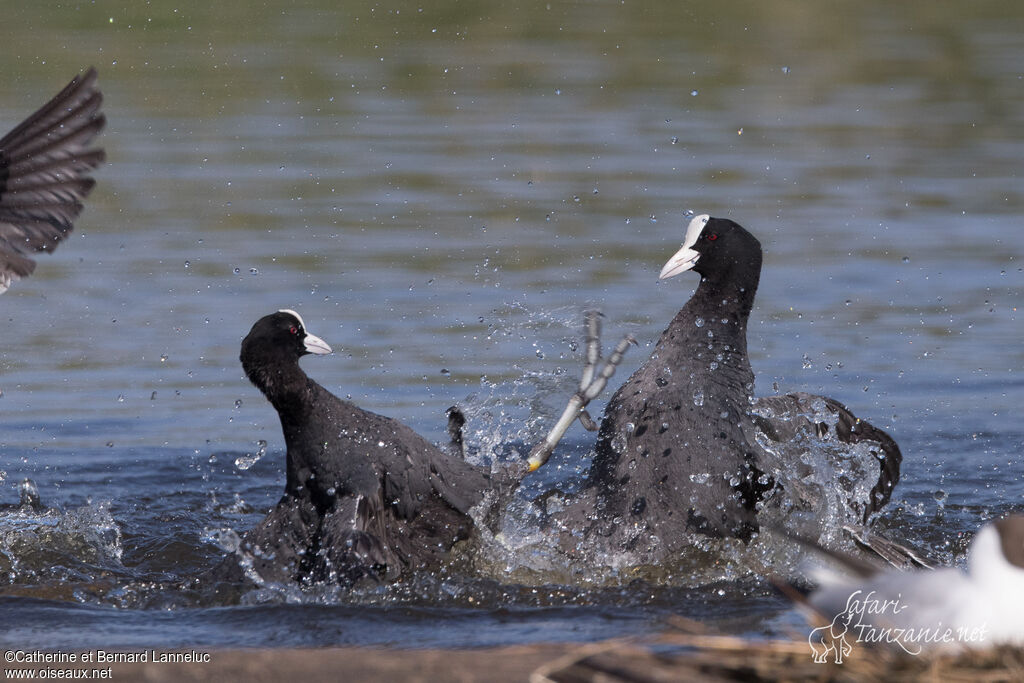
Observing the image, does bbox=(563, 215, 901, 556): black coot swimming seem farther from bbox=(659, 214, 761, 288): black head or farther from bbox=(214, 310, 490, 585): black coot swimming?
bbox=(214, 310, 490, 585): black coot swimming

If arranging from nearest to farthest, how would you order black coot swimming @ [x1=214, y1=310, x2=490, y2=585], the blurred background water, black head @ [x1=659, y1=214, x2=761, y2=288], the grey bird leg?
black coot swimming @ [x1=214, y1=310, x2=490, y2=585], black head @ [x1=659, y1=214, x2=761, y2=288], the blurred background water, the grey bird leg

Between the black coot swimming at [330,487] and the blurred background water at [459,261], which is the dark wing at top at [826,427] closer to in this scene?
the blurred background water at [459,261]

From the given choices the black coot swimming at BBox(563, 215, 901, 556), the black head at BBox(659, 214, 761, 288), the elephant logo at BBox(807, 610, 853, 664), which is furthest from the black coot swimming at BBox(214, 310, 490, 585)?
the elephant logo at BBox(807, 610, 853, 664)

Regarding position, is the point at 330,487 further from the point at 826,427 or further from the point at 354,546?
the point at 826,427

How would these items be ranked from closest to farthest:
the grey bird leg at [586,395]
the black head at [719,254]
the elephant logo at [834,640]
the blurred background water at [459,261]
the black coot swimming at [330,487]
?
1. the elephant logo at [834,640]
2. the black coot swimming at [330,487]
3. the black head at [719,254]
4. the blurred background water at [459,261]
5. the grey bird leg at [586,395]

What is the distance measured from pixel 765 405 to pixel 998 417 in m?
2.25

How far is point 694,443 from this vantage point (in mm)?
5129

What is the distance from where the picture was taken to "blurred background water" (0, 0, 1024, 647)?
5.69 m

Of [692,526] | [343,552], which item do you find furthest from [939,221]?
[343,552]

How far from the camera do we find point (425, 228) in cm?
1001

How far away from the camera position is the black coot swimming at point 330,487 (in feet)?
16.5

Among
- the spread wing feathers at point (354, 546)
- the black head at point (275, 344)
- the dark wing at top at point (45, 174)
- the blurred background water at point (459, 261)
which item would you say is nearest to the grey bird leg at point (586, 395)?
the blurred background water at point (459, 261)

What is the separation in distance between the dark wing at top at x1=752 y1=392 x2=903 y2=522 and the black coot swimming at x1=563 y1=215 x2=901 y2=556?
51 mm

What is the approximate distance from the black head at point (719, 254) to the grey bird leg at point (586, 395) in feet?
1.73
